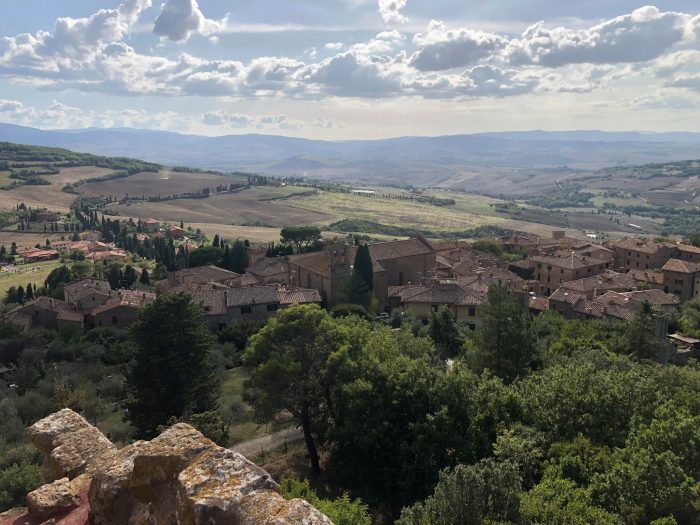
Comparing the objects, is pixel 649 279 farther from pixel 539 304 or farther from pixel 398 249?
pixel 398 249

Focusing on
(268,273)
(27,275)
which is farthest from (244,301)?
(27,275)

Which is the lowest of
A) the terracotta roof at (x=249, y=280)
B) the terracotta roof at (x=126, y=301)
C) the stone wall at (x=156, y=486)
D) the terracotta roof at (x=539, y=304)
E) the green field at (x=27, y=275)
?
the green field at (x=27, y=275)

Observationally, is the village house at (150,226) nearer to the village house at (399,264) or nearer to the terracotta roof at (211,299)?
the village house at (399,264)

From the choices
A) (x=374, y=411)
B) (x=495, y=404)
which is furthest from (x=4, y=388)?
(x=495, y=404)

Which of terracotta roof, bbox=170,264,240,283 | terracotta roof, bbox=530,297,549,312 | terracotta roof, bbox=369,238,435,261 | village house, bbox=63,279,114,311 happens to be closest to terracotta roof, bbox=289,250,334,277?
terracotta roof, bbox=369,238,435,261

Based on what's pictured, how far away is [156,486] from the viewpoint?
11086 mm

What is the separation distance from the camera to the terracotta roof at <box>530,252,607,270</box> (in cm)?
7769

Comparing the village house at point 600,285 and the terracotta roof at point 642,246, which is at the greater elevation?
the terracotta roof at point 642,246

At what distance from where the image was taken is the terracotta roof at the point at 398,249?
74562mm

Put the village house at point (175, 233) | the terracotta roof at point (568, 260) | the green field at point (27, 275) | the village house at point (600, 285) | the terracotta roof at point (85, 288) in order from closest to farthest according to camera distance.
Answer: the village house at point (600, 285), the terracotta roof at point (85, 288), the terracotta roof at point (568, 260), the green field at point (27, 275), the village house at point (175, 233)

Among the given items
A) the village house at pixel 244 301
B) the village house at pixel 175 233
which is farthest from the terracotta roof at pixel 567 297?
the village house at pixel 175 233

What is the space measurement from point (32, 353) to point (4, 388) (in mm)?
6592

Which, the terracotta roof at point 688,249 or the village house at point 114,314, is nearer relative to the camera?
the village house at point 114,314

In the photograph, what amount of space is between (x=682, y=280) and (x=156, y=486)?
7819cm
